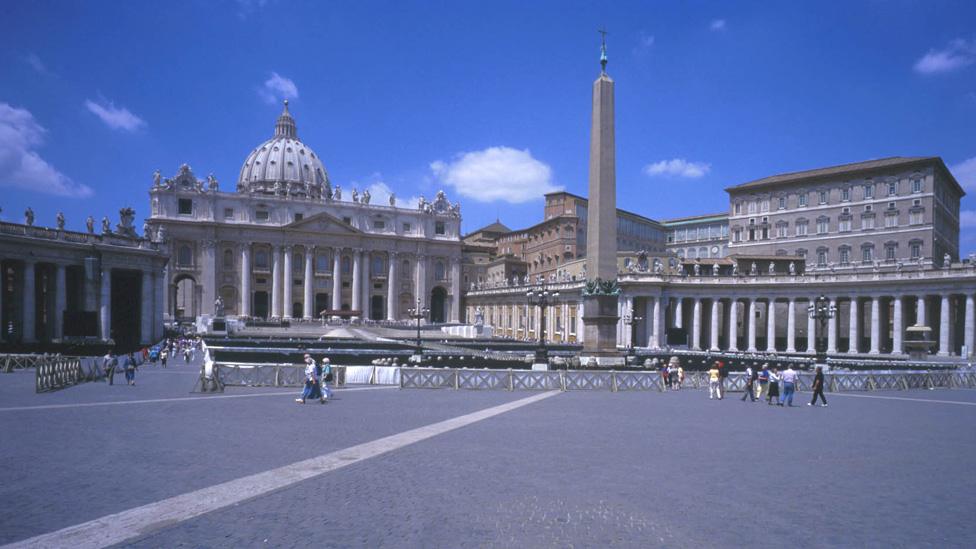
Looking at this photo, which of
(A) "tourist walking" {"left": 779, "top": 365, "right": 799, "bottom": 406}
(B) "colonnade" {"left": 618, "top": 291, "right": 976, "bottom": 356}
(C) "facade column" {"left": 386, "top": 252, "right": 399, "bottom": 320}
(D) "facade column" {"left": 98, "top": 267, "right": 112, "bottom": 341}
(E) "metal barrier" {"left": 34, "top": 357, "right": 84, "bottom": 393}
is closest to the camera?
(E) "metal barrier" {"left": 34, "top": 357, "right": 84, "bottom": 393}

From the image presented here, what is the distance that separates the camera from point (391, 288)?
104 m

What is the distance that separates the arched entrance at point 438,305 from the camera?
110 meters

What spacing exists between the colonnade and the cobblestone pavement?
32918 mm

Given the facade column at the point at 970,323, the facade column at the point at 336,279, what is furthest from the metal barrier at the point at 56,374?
the facade column at the point at 336,279

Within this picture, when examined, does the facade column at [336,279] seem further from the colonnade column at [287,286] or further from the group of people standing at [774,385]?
the group of people standing at [774,385]

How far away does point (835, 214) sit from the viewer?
63.3m

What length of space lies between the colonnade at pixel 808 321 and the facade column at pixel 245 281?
59745mm

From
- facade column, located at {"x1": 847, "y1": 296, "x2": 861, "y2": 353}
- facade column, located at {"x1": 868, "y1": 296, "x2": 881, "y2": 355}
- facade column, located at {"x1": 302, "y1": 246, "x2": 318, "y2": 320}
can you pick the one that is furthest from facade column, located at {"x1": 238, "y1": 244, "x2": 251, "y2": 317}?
facade column, located at {"x1": 868, "y1": 296, "x2": 881, "y2": 355}

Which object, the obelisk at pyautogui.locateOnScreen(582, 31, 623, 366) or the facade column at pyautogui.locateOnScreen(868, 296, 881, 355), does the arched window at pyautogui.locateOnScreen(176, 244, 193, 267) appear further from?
the facade column at pyautogui.locateOnScreen(868, 296, 881, 355)

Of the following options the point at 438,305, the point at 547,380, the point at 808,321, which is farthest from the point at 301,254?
the point at 547,380

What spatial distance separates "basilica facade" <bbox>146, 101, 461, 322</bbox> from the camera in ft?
302

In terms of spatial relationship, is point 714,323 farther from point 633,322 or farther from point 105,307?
point 105,307

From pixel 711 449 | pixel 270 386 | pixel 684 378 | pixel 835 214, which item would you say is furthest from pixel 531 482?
pixel 835 214

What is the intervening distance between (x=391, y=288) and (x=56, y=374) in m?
83.4
